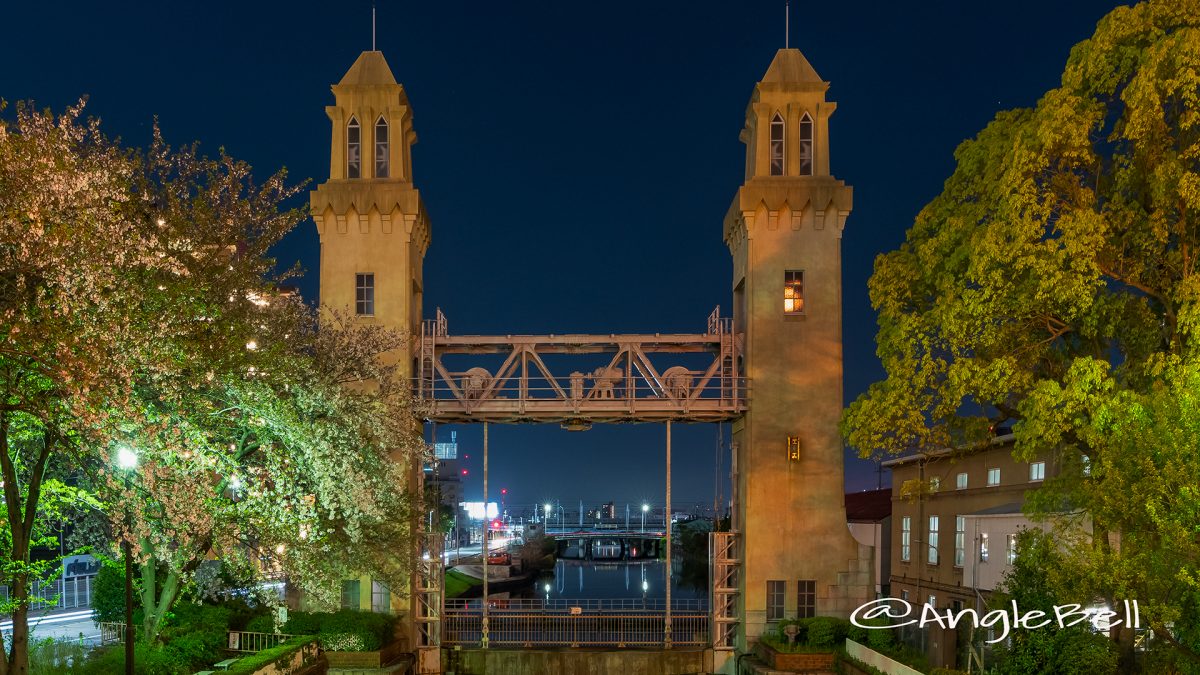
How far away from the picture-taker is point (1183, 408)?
17297 millimetres

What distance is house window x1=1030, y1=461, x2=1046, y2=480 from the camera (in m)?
32.4

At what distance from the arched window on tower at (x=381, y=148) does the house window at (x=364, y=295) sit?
354cm

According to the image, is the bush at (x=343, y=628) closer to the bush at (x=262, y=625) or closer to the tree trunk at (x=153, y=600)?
the bush at (x=262, y=625)

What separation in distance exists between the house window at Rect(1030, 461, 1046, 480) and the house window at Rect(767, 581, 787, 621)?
9143 millimetres

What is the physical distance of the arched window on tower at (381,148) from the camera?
109ft

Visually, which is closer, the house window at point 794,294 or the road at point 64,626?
the house window at point 794,294

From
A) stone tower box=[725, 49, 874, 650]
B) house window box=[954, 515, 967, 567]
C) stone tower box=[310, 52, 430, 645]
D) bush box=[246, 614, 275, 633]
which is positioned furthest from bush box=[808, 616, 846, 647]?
bush box=[246, 614, 275, 633]

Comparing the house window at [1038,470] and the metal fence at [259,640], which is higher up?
the house window at [1038,470]

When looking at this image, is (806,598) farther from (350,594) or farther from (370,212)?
(370,212)

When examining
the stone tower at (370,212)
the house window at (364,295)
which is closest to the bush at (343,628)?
the stone tower at (370,212)

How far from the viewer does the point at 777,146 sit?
3275cm

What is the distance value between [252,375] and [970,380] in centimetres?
1492

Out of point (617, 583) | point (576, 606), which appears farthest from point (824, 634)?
point (617, 583)

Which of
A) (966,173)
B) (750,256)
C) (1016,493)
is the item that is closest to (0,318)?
(966,173)
